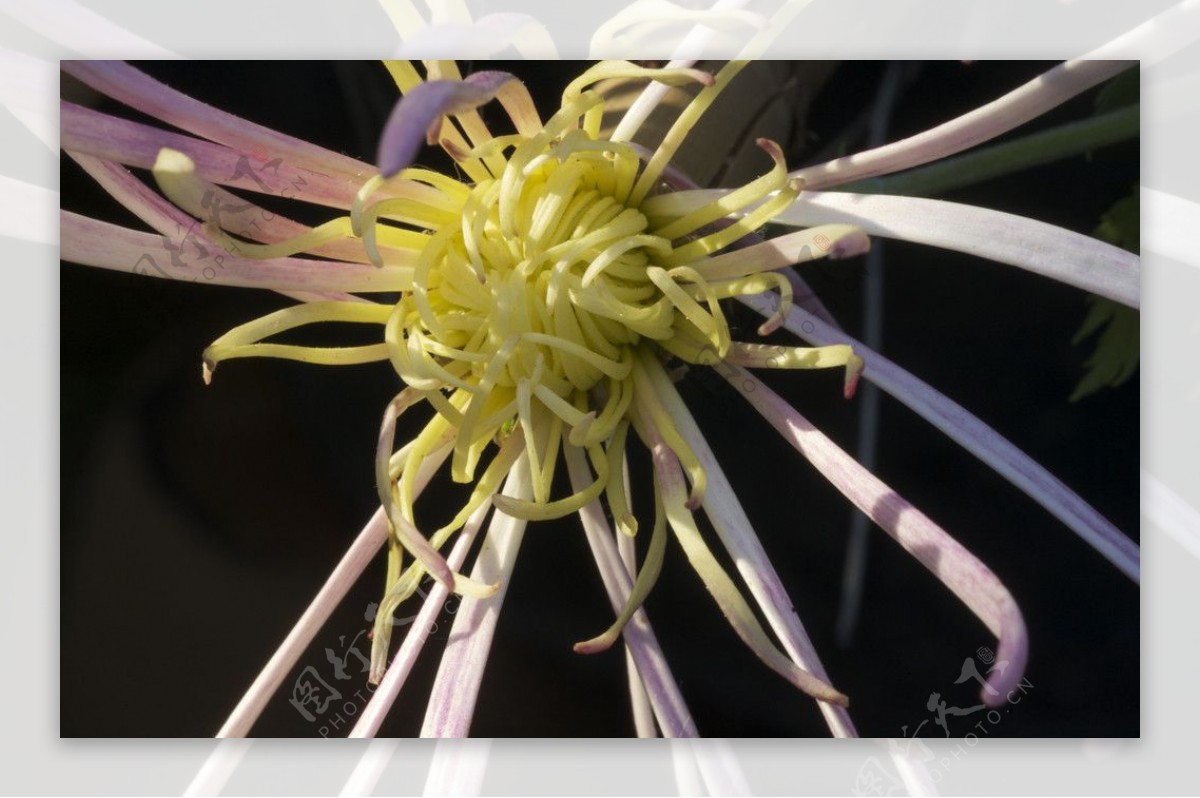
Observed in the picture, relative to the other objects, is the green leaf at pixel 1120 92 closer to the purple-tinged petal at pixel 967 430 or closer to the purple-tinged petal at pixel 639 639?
the purple-tinged petal at pixel 967 430

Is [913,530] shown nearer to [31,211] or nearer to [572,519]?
[572,519]

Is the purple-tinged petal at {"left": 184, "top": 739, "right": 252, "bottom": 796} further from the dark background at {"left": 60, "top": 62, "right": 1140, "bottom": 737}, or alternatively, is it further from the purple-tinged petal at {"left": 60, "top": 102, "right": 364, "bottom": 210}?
the purple-tinged petal at {"left": 60, "top": 102, "right": 364, "bottom": 210}

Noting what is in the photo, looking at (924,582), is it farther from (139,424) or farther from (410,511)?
(139,424)

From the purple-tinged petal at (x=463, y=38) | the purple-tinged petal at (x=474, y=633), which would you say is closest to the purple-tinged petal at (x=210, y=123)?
the purple-tinged petal at (x=463, y=38)

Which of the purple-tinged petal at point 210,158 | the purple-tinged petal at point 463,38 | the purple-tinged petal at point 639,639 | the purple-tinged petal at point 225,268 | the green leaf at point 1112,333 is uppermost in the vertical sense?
the purple-tinged petal at point 463,38

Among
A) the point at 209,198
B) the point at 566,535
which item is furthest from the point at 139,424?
the point at 566,535

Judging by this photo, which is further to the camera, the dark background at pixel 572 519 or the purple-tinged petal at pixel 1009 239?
the dark background at pixel 572 519
